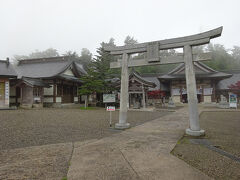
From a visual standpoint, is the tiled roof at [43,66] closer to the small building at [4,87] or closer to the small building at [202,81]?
the small building at [4,87]

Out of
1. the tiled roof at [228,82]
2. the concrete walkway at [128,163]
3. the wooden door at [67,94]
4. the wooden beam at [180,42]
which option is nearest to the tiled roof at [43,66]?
the wooden door at [67,94]

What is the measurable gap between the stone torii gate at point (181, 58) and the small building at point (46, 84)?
13.0 metres

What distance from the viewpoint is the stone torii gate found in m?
5.43

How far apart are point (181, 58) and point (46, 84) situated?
16834 millimetres

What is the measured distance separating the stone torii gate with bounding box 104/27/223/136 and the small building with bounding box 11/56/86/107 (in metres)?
13.0

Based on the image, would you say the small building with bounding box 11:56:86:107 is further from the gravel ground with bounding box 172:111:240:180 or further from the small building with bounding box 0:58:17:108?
the gravel ground with bounding box 172:111:240:180

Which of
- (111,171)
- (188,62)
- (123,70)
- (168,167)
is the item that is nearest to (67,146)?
(111,171)

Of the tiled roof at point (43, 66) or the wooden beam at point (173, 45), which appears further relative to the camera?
the tiled roof at point (43, 66)

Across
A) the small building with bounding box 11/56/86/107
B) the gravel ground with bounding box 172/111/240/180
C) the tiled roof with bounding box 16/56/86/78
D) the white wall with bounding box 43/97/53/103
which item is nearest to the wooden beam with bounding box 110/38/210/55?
the gravel ground with bounding box 172/111/240/180

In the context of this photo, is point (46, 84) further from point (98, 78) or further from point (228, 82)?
point (228, 82)

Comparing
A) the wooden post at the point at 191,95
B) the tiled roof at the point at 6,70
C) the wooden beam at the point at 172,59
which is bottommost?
the wooden post at the point at 191,95

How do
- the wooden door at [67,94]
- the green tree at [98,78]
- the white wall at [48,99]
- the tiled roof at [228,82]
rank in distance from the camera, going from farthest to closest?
the tiled roof at [228,82] → the wooden door at [67,94] → the white wall at [48,99] → the green tree at [98,78]

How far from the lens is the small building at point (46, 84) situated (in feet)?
54.8

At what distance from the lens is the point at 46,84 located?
58.3ft
